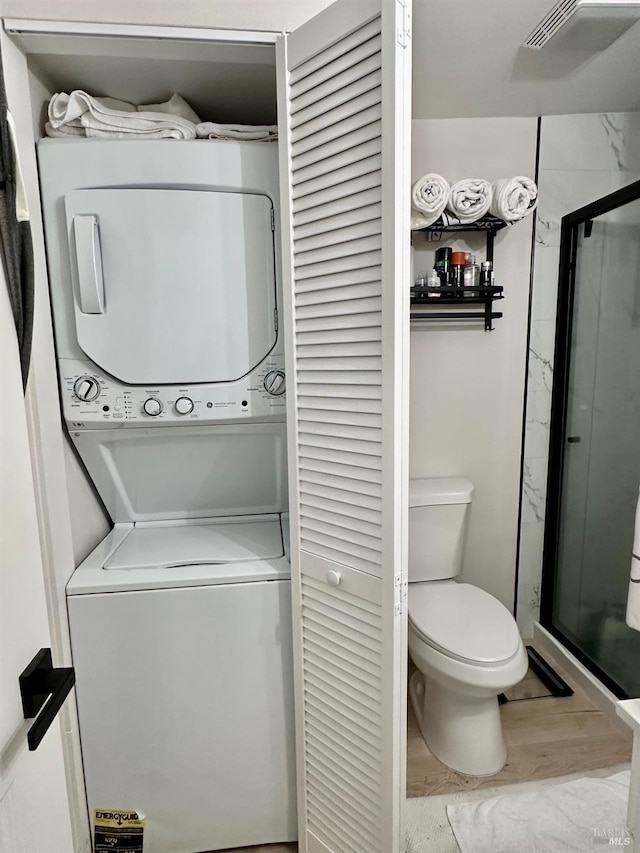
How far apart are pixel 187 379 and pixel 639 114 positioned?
2054 mm

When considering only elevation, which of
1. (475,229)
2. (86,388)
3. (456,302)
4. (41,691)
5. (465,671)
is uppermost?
(475,229)

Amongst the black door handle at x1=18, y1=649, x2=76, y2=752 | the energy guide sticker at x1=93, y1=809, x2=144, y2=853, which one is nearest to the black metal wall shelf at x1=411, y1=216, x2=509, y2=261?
the black door handle at x1=18, y1=649, x2=76, y2=752

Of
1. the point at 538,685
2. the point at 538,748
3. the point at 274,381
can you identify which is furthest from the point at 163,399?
the point at 538,685

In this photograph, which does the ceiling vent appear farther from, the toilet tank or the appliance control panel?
the toilet tank

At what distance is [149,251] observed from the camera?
1.40 metres

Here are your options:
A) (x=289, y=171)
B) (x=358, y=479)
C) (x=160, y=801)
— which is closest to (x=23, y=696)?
(x=358, y=479)

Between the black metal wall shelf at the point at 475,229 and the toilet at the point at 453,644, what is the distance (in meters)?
0.98

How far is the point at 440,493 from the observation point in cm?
200

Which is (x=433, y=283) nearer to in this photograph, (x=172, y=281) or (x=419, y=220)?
(x=419, y=220)

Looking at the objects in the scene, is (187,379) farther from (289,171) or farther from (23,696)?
(23,696)

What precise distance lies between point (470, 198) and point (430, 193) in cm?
16

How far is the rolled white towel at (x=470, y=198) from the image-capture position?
73.0 inches

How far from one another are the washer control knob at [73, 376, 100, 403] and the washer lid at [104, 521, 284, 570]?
1.55 ft

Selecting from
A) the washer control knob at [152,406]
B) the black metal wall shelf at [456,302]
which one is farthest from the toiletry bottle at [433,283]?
the washer control knob at [152,406]
